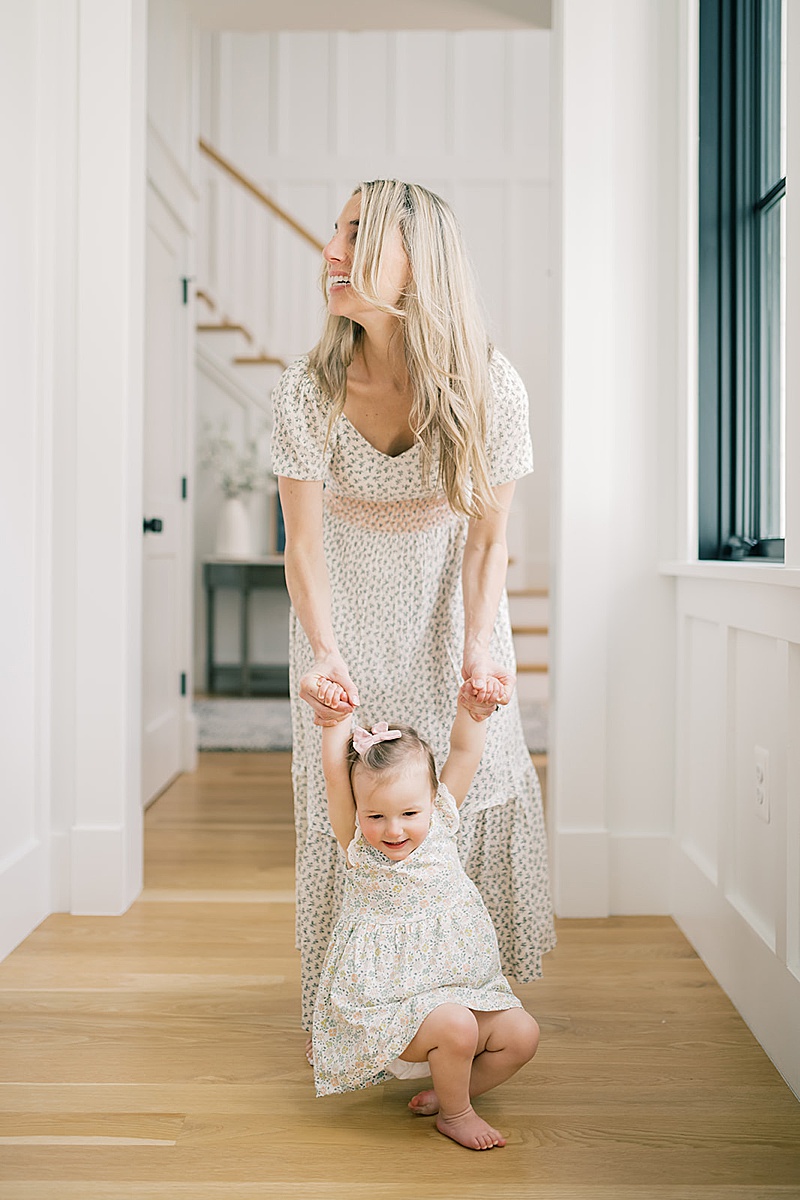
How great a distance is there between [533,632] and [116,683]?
347 centimetres

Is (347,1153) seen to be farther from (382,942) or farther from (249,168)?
(249,168)

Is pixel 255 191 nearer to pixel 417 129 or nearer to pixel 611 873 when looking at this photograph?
pixel 417 129

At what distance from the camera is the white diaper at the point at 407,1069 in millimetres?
1531

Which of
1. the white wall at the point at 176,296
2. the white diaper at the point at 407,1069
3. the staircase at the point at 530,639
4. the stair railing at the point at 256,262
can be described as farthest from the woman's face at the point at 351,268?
the stair railing at the point at 256,262

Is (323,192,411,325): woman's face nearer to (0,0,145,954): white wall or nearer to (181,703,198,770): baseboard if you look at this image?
(0,0,145,954): white wall

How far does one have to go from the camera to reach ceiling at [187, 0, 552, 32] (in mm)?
3170

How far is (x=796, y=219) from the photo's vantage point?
1.62 metres

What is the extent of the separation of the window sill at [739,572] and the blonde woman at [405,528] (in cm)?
43

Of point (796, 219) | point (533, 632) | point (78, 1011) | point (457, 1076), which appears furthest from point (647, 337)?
point (533, 632)

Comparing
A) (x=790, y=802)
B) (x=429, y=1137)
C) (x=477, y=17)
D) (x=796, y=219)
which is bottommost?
(x=429, y=1137)

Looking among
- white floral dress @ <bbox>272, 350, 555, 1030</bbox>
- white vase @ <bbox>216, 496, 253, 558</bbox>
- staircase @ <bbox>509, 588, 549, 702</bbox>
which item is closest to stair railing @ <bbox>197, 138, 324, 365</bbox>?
white vase @ <bbox>216, 496, 253, 558</bbox>

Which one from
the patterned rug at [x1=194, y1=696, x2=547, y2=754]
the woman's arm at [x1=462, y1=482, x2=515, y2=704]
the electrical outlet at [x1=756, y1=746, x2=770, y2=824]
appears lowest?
the patterned rug at [x1=194, y1=696, x2=547, y2=754]

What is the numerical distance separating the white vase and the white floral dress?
4.27 metres

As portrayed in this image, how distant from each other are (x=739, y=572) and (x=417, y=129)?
5.42 metres
